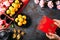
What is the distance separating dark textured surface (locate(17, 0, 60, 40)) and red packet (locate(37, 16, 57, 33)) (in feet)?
0.13

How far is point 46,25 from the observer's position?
1.53 m

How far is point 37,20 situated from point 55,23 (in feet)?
0.68

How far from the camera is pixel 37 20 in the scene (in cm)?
157

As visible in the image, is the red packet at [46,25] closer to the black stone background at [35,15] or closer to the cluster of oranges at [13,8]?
the black stone background at [35,15]

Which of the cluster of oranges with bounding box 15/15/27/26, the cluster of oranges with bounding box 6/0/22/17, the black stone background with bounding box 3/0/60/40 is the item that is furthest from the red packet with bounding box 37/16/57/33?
the cluster of oranges with bounding box 6/0/22/17

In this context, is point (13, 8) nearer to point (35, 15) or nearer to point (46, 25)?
point (35, 15)

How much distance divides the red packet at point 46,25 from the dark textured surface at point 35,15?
0.04 m

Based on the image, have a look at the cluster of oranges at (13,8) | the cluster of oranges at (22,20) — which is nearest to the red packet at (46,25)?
the cluster of oranges at (22,20)

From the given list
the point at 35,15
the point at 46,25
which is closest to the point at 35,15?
the point at 35,15

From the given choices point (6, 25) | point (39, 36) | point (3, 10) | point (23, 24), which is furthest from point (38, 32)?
point (3, 10)

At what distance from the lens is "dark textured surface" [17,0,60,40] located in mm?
1475

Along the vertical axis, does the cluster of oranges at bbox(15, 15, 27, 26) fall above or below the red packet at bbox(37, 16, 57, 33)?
above

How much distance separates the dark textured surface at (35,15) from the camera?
147 cm

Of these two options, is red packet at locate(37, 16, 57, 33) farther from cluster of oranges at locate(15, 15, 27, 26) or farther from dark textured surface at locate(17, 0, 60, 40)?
cluster of oranges at locate(15, 15, 27, 26)
